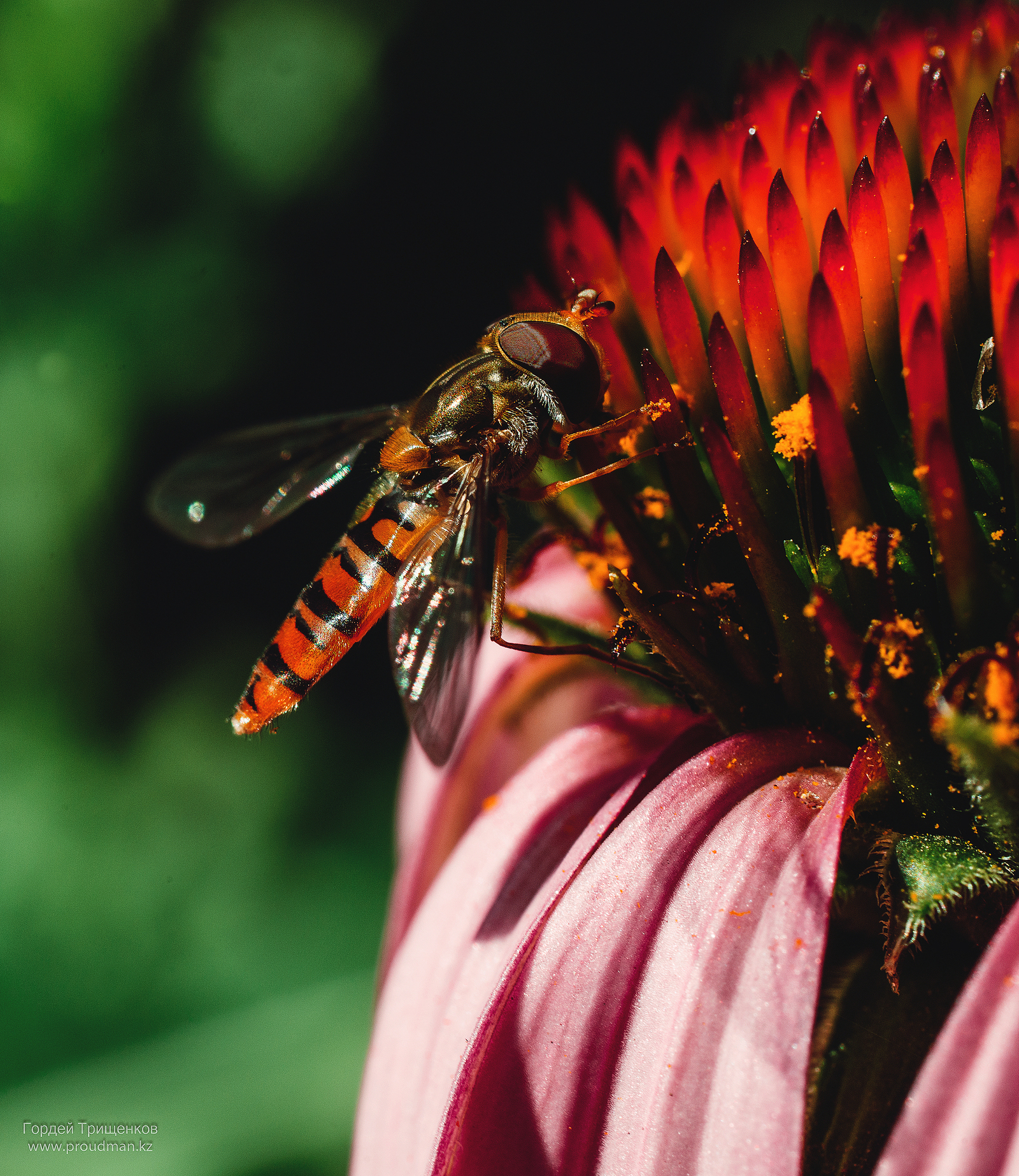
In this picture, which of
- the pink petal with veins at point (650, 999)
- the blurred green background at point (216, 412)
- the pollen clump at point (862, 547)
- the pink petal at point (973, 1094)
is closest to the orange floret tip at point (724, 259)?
the pollen clump at point (862, 547)

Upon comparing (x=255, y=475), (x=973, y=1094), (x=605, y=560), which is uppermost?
(x=255, y=475)

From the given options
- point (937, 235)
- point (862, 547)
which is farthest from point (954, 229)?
point (862, 547)

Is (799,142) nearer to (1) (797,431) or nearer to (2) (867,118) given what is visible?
(2) (867,118)

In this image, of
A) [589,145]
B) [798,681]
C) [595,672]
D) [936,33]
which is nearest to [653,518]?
[798,681]

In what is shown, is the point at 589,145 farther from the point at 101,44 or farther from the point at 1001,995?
the point at 1001,995

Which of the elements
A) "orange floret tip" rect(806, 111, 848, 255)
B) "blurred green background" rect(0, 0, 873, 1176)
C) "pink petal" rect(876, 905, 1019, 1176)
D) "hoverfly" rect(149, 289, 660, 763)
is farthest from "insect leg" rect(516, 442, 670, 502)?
"blurred green background" rect(0, 0, 873, 1176)
